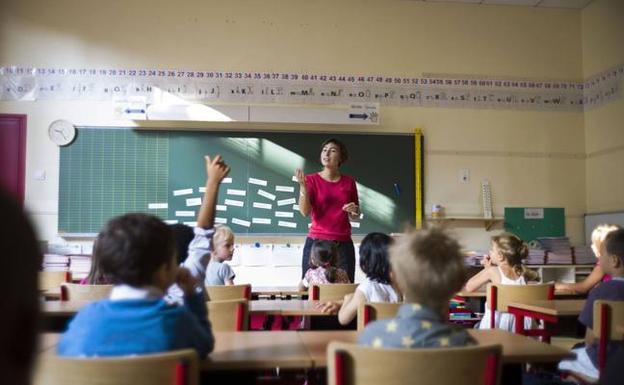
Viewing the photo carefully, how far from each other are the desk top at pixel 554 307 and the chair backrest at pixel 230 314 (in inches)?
53.2

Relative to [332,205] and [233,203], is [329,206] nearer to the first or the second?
[332,205]

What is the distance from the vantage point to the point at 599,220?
19.1 feet

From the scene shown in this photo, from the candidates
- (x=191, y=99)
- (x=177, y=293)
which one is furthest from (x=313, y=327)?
(x=191, y=99)

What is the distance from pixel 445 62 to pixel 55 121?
414cm

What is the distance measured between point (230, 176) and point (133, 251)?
436 cm

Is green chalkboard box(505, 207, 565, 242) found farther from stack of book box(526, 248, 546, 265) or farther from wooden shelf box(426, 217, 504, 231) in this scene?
stack of book box(526, 248, 546, 265)

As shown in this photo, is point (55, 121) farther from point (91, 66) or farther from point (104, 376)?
Result: point (104, 376)

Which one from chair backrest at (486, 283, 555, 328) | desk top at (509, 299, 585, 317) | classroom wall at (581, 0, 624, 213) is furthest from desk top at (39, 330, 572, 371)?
classroom wall at (581, 0, 624, 213)

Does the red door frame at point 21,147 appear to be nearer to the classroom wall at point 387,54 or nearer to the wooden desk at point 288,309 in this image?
the classroom wall at point 387,54

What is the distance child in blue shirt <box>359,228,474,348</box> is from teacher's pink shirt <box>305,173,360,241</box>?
2.51 m

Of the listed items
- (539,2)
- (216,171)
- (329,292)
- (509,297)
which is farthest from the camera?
(539,2)

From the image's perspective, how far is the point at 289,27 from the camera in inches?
234

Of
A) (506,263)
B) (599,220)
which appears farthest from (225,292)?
(599,220)

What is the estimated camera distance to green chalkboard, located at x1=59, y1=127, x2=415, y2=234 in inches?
219
